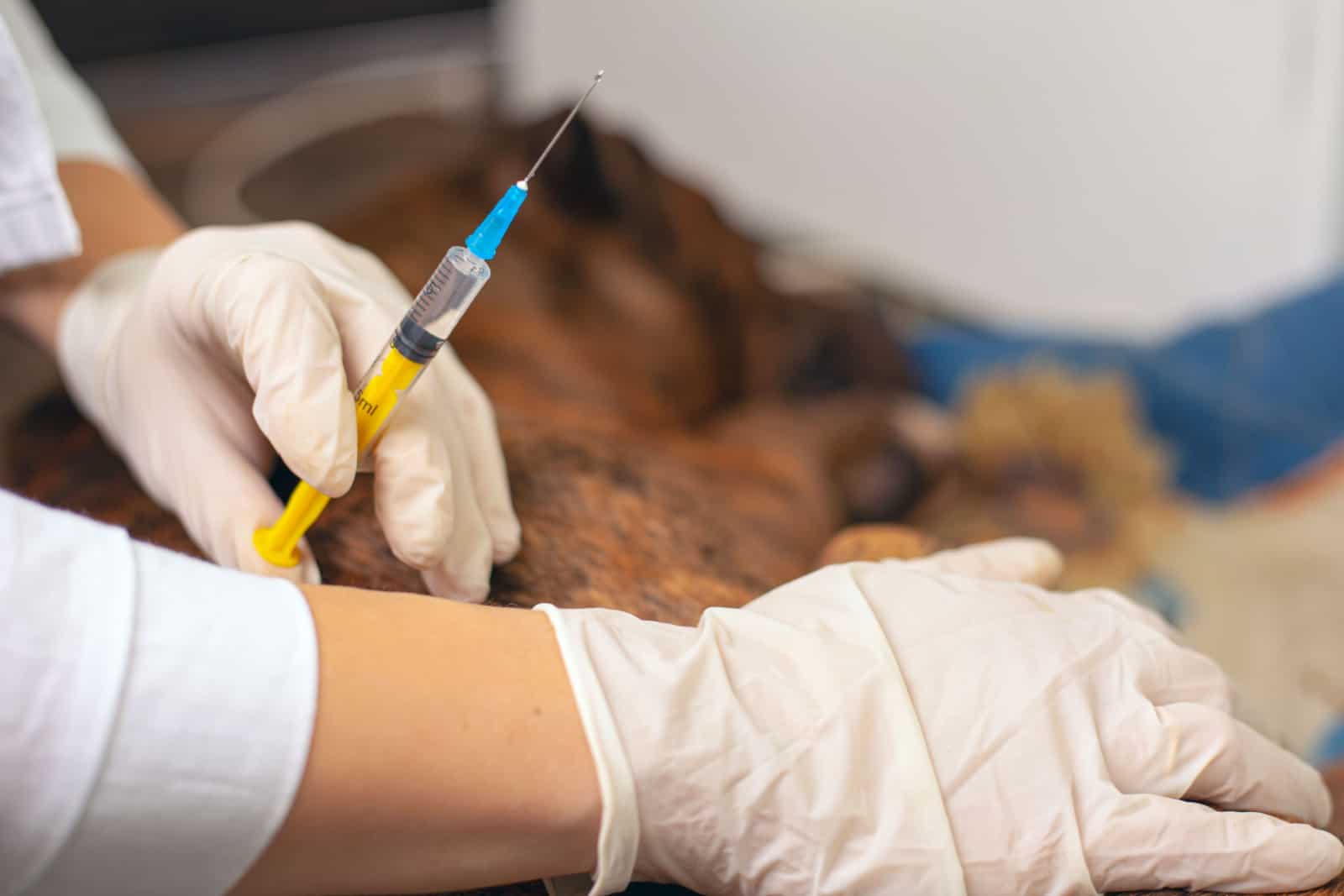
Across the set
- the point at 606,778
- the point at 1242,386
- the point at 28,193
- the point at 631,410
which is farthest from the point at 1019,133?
the point at 606,778

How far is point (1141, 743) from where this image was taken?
80 cm

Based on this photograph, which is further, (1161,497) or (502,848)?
(1161,497)

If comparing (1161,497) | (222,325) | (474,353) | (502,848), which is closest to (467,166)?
(474,353)

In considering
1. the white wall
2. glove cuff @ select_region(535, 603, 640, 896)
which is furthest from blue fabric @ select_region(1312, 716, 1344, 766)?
glove cuff @ select_region(535, 603, 640, 896)

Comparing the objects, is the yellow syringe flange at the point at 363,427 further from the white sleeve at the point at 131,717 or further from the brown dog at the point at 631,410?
the white sleeve at the point at 131,717

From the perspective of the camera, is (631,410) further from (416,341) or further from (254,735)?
(254,735)

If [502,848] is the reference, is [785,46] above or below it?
above

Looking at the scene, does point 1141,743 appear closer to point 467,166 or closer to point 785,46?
point 467,166

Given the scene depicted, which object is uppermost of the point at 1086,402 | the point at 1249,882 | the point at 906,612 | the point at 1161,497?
the point at 906,612

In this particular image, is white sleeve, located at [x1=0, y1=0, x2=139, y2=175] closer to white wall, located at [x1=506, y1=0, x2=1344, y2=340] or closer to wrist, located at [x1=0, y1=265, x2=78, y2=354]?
wrist, located at [x1=0, y1=265, x2=78, y2=354]

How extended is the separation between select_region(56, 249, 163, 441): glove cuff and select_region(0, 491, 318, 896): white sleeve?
491mm

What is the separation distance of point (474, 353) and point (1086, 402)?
3.67ft

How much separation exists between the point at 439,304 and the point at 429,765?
31cm

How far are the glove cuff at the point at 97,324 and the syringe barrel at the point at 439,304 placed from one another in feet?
1.30
